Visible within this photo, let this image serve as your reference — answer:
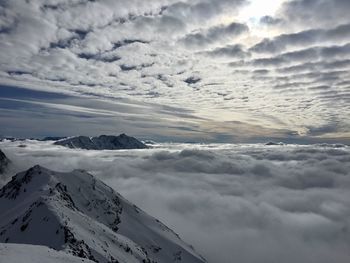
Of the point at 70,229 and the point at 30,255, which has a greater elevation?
the point at 30,255

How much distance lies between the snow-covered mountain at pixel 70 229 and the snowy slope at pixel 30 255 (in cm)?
3509

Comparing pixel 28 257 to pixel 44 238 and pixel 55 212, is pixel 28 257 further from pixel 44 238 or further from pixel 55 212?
pixel 55 212

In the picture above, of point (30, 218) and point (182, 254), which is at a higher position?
point (30, 218)

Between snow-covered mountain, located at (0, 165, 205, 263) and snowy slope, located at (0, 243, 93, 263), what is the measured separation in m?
35.1

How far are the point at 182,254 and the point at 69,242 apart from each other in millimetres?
95569

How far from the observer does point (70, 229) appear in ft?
366

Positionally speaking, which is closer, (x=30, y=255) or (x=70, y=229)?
(x=30, y=255)

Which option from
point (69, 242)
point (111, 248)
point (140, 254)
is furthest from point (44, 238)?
point (140, 254)

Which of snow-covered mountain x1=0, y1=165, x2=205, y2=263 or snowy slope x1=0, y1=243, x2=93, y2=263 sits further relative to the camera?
snow-covered mountain x1=0, y1=165, x2=205, y2=263

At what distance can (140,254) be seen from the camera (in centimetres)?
14200

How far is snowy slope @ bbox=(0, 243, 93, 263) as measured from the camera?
51469 millimetres

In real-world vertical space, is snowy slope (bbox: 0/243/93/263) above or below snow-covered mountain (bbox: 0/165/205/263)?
above

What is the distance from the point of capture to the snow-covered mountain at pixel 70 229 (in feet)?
360

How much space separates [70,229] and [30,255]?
190 ft
